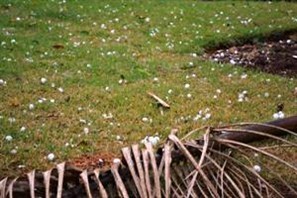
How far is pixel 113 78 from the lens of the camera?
24.1 ft

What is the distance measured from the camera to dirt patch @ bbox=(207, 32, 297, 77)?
8.12 meters

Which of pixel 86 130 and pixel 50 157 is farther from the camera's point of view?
pixel 86 130

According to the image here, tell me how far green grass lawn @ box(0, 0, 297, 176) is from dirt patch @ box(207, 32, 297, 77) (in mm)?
378

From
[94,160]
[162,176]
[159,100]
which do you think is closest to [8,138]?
[94,160]

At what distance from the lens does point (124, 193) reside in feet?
4.76

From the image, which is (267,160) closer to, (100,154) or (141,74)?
(100,154)

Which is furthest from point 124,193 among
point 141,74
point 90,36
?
point 90,36

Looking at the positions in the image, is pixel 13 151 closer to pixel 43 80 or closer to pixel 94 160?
pixel 94 160

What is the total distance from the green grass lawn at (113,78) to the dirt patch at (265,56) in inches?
14.9

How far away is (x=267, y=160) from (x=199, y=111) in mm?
1710

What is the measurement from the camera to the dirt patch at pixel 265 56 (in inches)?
320

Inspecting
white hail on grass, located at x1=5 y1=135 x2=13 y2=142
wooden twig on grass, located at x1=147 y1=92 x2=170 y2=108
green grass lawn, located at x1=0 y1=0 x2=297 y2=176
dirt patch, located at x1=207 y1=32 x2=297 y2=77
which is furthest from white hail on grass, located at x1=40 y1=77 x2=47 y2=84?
dirt patch, located at x1=207 y1=32 x2=297 y2=77

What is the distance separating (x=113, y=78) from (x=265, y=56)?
2.64m

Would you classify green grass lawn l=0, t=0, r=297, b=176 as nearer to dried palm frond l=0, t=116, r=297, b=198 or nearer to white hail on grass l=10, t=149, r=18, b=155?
white hail on grass l=10, t=149, r=18, b=155
